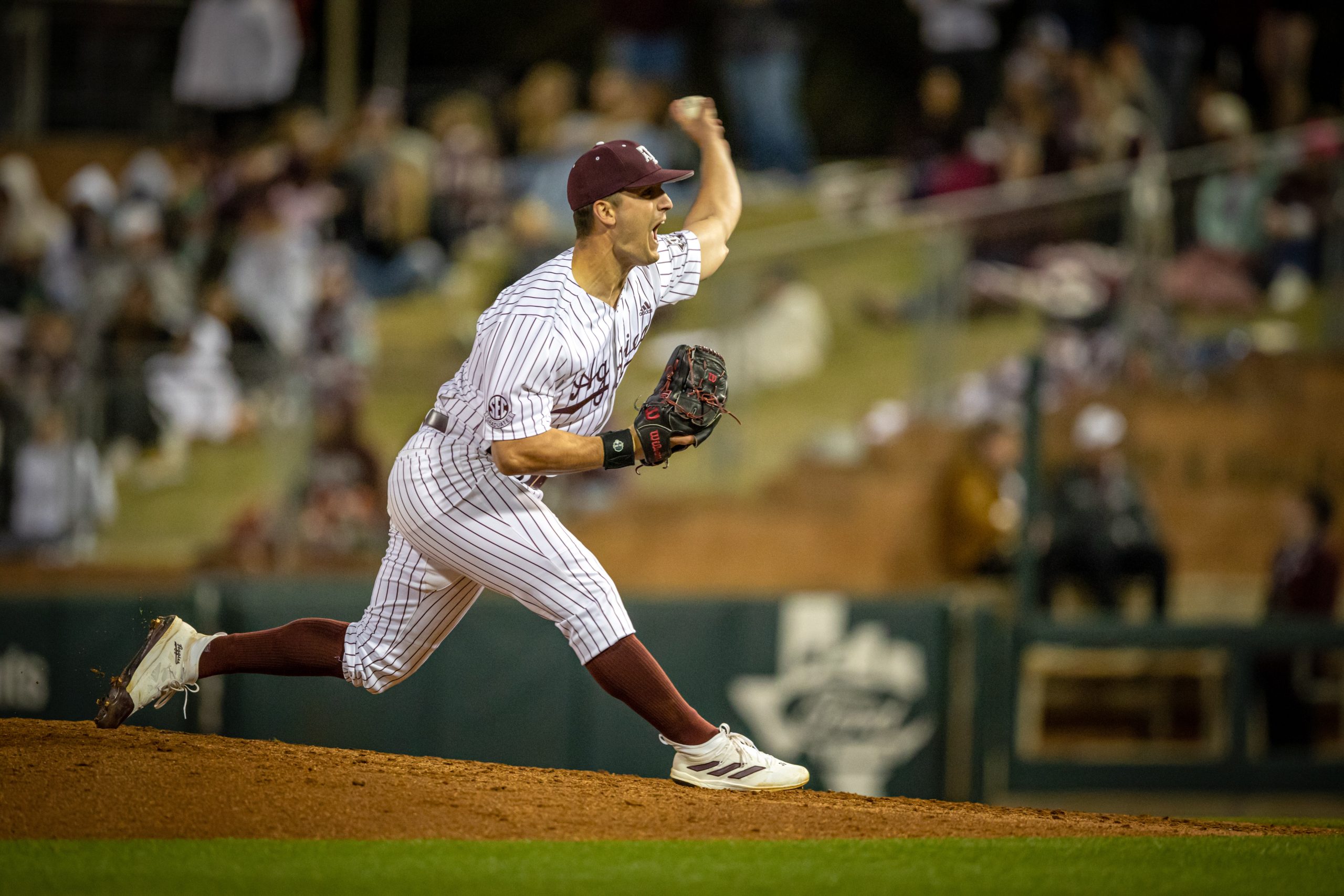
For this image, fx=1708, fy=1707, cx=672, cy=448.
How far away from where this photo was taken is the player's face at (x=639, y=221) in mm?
5062

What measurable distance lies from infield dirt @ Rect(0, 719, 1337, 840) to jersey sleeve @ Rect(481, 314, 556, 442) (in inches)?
44.9

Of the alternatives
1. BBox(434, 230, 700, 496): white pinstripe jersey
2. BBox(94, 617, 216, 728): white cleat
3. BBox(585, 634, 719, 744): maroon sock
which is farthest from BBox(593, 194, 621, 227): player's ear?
BBox(94, 617, 216, 728): white cleat

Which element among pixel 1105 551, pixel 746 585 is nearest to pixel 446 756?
pixel 746 585

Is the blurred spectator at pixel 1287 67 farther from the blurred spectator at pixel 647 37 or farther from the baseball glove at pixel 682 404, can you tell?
the baseball glove at pixel 682 404

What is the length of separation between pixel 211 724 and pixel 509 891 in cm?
472

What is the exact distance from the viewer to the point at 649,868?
14.9ft

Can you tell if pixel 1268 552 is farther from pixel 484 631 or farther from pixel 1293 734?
pixel 484 631

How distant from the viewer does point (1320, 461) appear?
35.3ft

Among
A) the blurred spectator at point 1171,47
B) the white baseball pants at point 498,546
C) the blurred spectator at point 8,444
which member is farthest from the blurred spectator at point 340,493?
the blurred spectator at point 1171,47

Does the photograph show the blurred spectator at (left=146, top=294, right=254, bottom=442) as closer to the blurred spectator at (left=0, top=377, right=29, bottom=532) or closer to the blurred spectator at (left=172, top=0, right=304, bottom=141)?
the blurred spectator at (left=0, top=377, right=29, bottom=532)

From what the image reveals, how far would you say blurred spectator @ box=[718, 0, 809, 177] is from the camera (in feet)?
41.3

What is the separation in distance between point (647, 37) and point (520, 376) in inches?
350

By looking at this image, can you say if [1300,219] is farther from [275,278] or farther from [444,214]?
[275,278]

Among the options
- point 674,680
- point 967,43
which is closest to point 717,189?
point 674,680
